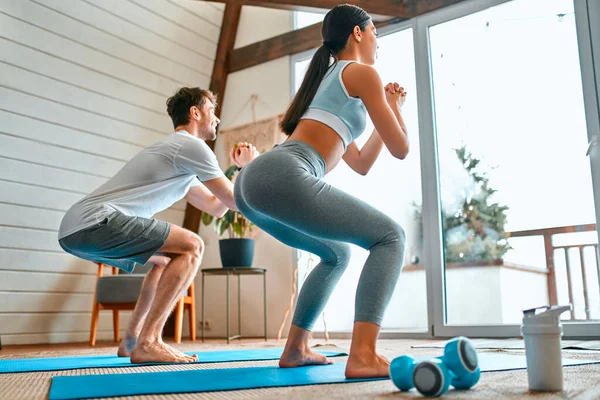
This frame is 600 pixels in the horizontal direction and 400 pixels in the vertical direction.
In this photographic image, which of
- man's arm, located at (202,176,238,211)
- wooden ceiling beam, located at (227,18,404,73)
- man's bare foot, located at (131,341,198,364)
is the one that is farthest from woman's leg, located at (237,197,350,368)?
wooden ceiling beam, located at (227,18,404,73)

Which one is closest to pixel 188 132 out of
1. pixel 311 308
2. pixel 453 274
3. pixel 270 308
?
pixel 311 308

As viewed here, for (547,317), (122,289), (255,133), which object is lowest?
(547,317)

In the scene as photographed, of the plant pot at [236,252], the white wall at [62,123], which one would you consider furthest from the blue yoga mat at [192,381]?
the white wall at [62,123]

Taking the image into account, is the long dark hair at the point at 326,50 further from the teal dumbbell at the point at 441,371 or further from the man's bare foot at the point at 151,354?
the man's bare foot at the point at 151,354

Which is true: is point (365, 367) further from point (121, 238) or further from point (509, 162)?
point (509, 162)

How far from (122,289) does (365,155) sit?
2579 mm

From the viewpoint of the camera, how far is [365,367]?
4.51 feet

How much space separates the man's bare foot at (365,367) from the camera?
1.37m

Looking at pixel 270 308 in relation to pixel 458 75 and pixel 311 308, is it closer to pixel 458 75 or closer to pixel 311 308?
pixel 458 75

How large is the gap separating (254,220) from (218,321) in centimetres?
355

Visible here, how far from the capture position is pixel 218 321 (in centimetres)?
500

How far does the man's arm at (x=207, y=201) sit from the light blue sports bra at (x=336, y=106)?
3.62ft

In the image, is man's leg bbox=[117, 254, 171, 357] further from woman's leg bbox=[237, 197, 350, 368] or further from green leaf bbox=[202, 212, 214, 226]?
green leaf bbox=[202, 212, 214, 226]

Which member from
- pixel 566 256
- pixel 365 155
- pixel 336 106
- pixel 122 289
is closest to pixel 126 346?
pixel 365 155
